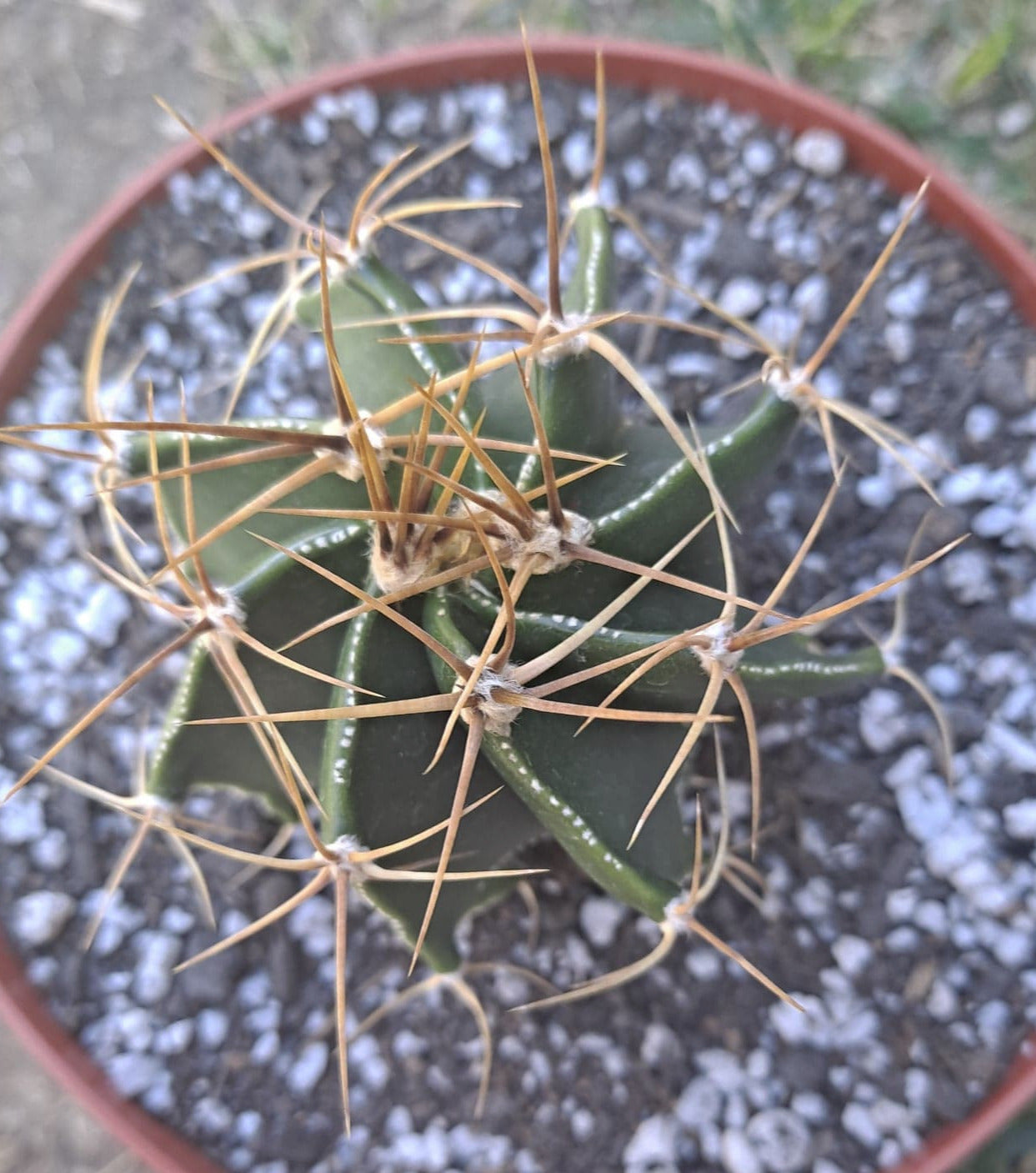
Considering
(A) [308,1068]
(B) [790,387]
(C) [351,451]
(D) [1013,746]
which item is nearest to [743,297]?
(B) [790,387]

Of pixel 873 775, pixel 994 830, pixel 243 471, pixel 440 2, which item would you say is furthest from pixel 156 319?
pixel 994 830

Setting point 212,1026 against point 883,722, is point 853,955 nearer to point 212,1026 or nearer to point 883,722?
point 883,722

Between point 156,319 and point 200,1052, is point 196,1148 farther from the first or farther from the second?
point 156,319

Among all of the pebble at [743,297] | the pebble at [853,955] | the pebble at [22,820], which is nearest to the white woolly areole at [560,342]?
the pebble at [743,297]

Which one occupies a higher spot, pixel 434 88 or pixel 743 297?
pixel 434 88

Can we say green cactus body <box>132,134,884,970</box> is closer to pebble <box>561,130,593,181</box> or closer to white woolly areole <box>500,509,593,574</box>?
white woolly areole <box>500,509,593,574</box>
